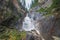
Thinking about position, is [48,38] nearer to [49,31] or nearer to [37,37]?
[49,31]

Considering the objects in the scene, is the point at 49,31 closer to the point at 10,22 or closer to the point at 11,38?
the point at 11,38

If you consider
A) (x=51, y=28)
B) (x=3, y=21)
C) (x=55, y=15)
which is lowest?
(x=51, y=28)

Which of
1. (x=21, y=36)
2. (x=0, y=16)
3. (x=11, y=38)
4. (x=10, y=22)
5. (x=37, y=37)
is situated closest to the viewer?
(x=11, y=38)

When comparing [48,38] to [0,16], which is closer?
[48,38]

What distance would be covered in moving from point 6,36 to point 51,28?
8.11 m

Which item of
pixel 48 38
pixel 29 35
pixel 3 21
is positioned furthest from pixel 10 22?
pixel 48 38

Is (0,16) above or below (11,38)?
above

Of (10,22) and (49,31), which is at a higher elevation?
(10,22)

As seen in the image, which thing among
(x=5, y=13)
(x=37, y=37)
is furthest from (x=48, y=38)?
(x=5, y=13)

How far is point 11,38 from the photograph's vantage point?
970 inches

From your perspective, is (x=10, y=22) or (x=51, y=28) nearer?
(x=51, y=28)

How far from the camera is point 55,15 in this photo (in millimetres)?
26953

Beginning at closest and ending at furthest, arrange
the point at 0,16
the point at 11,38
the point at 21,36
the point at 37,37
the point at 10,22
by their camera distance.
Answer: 1. the point at 11,38
2. the point at 21,36
3. the point at 37,37
4. the point at 0,16
5. the point at 10,22

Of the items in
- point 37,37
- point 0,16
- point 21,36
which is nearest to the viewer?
point 21,36
